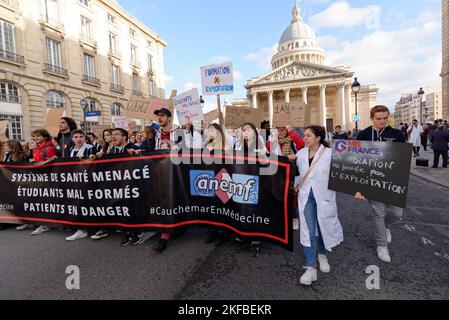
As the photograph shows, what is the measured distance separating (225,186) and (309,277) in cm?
144

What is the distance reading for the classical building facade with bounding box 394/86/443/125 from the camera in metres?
101

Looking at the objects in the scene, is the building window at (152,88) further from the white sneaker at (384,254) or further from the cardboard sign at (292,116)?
the white sneaker at (384,254)

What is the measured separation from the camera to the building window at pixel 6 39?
1779 cm

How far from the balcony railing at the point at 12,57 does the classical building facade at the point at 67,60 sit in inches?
2.4

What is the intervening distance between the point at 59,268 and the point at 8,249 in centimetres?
139

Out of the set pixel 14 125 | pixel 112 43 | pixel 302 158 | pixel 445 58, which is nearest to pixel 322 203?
pixel 302 158

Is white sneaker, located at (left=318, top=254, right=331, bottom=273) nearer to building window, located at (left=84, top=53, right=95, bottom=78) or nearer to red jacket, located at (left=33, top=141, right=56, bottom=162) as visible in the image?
red jacket, located at (left=33, top=141, right=56, bottom=162)

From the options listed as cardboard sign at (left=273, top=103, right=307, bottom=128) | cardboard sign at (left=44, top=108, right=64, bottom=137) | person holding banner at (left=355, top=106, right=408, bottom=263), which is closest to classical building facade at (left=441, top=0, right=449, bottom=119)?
cardboard sign at (left=273, top=103, right=307, bottom=128)

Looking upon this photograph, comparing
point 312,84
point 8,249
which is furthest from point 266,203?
point 312,84

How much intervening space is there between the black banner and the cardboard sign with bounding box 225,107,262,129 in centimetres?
279

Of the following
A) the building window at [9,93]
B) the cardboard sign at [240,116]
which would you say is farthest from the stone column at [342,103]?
the cardboard sign at [240,116]

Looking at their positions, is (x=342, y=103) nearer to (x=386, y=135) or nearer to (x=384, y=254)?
(x=386, y=135)

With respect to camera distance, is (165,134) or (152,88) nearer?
(165,134)

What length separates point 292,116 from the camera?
5.47 meters
